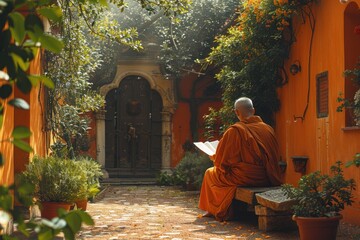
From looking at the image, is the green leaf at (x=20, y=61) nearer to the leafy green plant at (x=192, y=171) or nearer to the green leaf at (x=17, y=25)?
the green leaf at (x=17, y=25)

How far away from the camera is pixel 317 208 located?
21.6 ft

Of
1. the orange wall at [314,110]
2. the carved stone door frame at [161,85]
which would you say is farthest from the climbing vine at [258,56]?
the carved stone door frame at [161,85]

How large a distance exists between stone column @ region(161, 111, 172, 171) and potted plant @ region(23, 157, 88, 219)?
10.4 m

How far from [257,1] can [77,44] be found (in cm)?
341

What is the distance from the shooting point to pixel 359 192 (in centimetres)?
798

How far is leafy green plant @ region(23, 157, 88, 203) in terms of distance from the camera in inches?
289

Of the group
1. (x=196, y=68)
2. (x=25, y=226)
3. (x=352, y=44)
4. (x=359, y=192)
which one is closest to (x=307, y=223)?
(x=359, y=192)

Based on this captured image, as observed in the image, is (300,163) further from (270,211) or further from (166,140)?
(166,140)

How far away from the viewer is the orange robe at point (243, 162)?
356 inches

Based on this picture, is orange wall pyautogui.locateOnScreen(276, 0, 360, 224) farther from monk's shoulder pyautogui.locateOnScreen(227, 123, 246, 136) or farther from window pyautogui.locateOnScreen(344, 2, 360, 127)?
monk's shoulder pyautogui.locateOnScreen(227, 123, 246, 136)

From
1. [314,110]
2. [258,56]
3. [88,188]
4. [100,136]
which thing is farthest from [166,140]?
[88,188]

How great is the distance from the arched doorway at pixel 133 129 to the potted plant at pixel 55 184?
33.9 feet

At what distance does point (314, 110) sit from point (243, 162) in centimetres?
187

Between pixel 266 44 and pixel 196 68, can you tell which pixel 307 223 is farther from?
pixel 196 68
